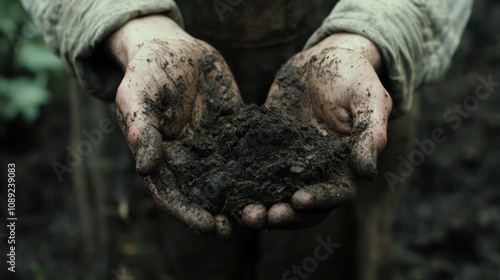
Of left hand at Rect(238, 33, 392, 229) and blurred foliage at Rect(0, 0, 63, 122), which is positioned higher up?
left hand at Rect(238, 33, 392, 229)

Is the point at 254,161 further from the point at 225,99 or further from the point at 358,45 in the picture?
the point at 358,45

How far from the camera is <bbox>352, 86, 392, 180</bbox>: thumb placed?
136 centimetres

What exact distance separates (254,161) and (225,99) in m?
0.22

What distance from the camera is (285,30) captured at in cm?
179

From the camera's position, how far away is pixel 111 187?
2.42 meters

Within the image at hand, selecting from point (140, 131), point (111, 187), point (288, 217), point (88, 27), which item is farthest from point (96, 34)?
point (111, 187)

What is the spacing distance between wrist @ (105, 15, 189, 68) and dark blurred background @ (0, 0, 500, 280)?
0.58 meters

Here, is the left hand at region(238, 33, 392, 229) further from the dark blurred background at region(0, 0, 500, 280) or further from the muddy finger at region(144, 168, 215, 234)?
the dark blurred background at region(0, 0, 500, 280)

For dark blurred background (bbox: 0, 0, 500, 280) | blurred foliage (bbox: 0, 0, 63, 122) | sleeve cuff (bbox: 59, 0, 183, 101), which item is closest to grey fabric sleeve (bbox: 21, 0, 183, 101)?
sleeve cuff (bbox: 59, 0, 183, 101)

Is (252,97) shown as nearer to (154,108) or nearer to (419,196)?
(154,108)

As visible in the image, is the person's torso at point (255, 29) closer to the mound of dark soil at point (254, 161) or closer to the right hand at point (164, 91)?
the right hand at point (164, 91)

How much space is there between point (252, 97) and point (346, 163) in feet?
1.68

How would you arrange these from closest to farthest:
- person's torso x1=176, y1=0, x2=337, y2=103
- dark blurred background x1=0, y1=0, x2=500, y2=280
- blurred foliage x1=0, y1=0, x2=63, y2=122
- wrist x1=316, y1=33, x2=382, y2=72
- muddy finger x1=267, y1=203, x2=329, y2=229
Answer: muddy finger x1=267, y1=203, x2=329, y2=229 < wrist x1=316, y1=33, x2=382, y2=72 < person's torso x1=176, y1=0, x2=337, y2=103 < dark blurred background x1=0, y1=0, x2=500, y2=280 < blurred foliage x1=0, y1=0, x2=63, y2=122

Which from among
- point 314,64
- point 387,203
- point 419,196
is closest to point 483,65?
point 419,196
